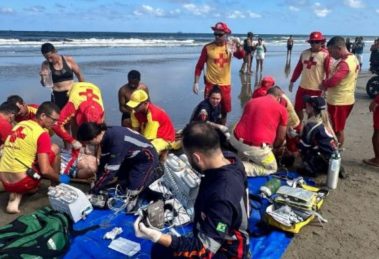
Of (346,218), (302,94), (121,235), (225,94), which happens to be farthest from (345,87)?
(121,235)

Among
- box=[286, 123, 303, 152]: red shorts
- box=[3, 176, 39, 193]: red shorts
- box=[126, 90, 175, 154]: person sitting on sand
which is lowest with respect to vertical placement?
box=[3, 176, 39, 193]: red shorts

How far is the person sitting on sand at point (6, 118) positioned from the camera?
4953 millimetres

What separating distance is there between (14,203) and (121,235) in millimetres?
1453

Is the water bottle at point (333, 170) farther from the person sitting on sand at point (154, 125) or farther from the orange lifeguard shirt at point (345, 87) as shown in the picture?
the person sitting on sand at point (154, 125)

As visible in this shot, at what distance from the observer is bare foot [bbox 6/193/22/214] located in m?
4.42

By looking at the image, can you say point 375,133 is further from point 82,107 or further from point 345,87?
point 82,107

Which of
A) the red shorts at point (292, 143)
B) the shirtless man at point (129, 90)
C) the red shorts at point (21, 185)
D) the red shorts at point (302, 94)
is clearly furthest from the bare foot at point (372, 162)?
the red shorts at point (21, 185)

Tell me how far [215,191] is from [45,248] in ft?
6.09

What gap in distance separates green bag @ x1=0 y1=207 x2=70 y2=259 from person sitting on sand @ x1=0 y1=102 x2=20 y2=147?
1434 millimetres

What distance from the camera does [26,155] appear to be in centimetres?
444

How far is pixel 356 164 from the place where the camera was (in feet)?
19.7

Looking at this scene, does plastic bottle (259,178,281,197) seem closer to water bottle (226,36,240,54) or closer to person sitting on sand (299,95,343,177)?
person sitting on sand (299,95,343,177)

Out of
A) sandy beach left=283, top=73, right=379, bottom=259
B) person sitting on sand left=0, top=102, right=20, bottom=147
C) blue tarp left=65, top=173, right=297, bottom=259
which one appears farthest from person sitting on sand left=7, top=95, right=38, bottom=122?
sandy beach left=283, top=73, right=379, bottom=259

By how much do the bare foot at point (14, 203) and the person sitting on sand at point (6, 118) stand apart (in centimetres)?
84
